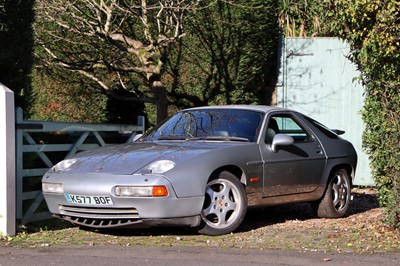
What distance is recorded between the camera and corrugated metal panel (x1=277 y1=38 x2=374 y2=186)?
42.5ft

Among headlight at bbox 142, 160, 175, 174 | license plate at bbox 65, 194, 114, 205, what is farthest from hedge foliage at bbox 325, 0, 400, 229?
license plate at bbox 65, 194, 114, 205

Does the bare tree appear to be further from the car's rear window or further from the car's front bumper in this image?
the car's front bumper

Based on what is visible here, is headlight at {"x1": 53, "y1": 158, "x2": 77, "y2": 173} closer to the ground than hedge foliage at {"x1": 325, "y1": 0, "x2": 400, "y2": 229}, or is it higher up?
closer to the ground

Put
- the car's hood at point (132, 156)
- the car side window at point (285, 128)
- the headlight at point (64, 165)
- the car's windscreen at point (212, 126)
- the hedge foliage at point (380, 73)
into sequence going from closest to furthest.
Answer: the hedge foliage at point (380, 73) → the car's hood at point (132, 156) → the headlight at point (64, 165) → the car's windscreen at point (212, 126) → the car side window at point (285, 128)

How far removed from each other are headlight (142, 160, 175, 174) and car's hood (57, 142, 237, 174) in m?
0.08

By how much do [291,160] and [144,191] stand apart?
2.18 m

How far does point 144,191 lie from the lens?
7.23m

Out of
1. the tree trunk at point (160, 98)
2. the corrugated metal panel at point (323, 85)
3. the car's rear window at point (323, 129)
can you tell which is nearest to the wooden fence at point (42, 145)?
the tree trunk at point (160, 98)

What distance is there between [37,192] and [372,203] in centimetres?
503

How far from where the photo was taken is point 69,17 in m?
12.2

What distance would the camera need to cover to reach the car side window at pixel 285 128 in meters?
8.77

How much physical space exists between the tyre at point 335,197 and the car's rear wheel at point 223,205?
1.70 metres

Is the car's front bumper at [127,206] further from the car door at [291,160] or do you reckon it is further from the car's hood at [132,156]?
the car door at [291,160]

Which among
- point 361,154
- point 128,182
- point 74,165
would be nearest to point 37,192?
point 74,165
